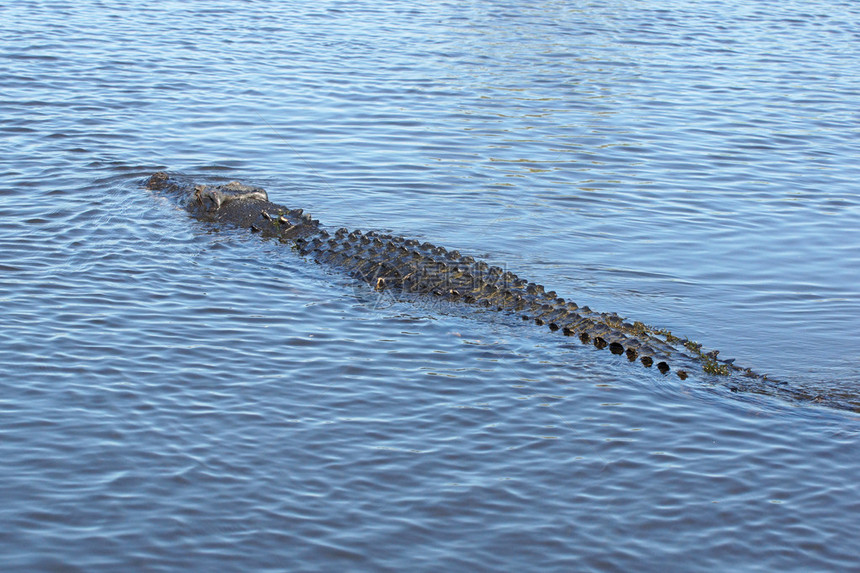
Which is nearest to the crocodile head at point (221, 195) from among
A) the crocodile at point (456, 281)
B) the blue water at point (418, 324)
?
the crocodile at point (456, 281)

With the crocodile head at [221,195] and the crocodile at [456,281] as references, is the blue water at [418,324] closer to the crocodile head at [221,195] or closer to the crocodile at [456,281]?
the crocodile at [456,281]

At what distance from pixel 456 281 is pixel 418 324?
60 centimetres

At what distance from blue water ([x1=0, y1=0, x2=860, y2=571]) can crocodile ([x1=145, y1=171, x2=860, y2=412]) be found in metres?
0.16

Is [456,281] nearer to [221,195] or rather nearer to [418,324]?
[418,324]

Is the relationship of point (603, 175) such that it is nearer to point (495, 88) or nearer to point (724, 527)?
point (495, 88)

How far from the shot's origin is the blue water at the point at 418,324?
5.09 meters


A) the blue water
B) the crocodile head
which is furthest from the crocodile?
the blue water

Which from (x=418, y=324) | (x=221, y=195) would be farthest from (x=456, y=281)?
(x=221, y=195)

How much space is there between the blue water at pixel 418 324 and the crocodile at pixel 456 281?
16 cm

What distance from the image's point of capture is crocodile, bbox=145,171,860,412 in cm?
690

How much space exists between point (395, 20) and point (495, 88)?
6093 millimetres

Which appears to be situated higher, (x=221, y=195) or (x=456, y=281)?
(x=221, y=195)

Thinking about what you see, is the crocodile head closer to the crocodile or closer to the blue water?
the crocodile

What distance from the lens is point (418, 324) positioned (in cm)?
765
